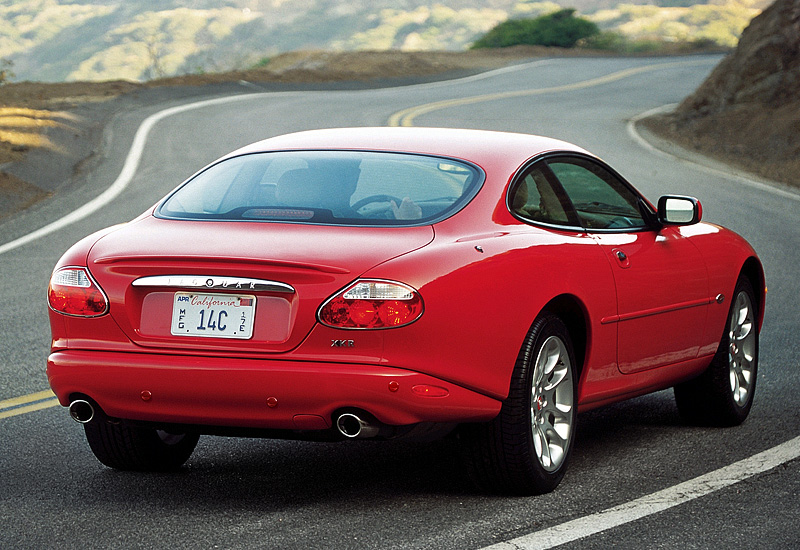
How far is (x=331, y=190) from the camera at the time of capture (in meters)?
5.12

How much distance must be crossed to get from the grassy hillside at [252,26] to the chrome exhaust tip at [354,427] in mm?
91925

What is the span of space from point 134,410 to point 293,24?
128396mm

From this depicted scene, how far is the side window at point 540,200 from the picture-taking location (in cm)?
518

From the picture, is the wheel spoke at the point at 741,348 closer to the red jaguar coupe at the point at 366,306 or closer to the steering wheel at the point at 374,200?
the red jaguar coupe at the point at 366,306

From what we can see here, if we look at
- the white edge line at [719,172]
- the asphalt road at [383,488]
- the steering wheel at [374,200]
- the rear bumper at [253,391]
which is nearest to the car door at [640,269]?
the asphalt road at [383,488]

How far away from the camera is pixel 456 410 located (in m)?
4.48

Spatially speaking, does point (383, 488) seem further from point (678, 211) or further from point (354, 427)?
point (678, 211)

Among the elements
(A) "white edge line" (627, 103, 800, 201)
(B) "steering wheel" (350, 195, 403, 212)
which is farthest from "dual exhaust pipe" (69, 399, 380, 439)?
(A) "white edge line" (627, 103, 800, 201)

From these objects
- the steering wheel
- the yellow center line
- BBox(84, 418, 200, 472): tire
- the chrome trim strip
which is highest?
the steering wheel

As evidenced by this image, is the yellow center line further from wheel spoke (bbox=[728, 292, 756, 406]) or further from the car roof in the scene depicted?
the car roof

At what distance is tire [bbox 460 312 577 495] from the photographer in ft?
15.5

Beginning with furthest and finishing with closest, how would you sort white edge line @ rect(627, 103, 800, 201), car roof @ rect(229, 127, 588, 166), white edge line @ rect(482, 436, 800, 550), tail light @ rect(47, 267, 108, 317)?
1. white edge line @ rect(627, 103, 800, 201)
2. car roof @ rect(229, 127, 588, 166)
3. tail light @ rect(47, 267, 108, 317)
4. white edge line @ rect(482, 436, 800, 550)

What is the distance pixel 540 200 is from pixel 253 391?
5.60ft

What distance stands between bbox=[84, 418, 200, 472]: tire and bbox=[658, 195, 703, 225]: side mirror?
2558mm
